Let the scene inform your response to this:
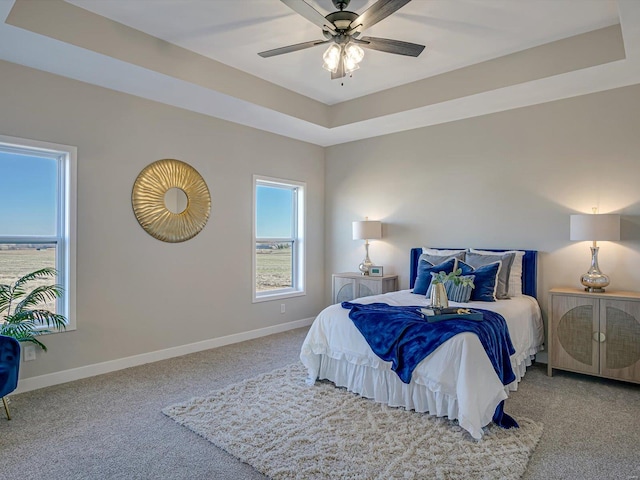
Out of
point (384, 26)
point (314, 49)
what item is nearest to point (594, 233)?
point (384, 26)

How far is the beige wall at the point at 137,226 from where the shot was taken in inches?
140

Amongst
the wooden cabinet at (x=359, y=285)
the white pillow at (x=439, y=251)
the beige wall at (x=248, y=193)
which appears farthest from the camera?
the wooden cabinet at (x=359, y=285)

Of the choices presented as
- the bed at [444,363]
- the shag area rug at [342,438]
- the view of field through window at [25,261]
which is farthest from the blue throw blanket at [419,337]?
the view of field through window at [25,261]

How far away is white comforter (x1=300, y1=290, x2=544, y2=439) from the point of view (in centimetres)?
264

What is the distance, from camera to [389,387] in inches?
123

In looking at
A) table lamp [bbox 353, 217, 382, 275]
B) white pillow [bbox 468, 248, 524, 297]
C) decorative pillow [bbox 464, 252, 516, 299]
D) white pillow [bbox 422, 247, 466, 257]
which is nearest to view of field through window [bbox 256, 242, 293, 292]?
table lamp [bbox 353, 217, 382, 275]

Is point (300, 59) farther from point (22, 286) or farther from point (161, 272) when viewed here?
point (22, 286)

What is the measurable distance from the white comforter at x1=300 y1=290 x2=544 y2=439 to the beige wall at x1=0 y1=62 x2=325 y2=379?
5.67ft

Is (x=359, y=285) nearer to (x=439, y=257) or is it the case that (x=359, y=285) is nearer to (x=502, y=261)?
(x=439, y=257)

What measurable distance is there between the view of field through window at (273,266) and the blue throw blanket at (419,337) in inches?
95.0

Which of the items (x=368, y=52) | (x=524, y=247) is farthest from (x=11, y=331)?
(x=524, y=247)

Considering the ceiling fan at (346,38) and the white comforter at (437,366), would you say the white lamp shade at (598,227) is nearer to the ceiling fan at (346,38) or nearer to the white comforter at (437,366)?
the white comforter at (437,366)

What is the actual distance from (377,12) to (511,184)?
278 cm

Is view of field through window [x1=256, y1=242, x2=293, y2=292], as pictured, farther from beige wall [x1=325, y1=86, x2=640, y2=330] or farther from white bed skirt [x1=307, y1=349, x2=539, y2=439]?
white bed skirt [x1=307, y1=349, x2=539, y2=439]
